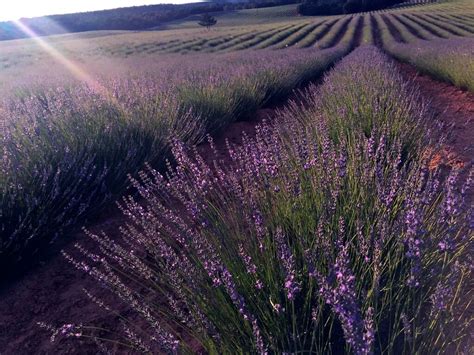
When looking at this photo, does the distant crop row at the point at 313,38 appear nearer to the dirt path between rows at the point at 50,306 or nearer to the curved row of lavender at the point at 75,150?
the curved row of lavender at the point at 75,150

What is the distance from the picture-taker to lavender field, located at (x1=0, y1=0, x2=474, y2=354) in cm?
148

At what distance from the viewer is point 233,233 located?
2133 millimetres

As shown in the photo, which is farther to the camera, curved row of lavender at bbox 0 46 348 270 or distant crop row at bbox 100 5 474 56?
distant crop row at bbox 100 5 474 56

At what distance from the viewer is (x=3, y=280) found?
8.54ft

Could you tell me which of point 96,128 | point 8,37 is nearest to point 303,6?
point 8,37

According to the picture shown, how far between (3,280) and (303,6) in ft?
181

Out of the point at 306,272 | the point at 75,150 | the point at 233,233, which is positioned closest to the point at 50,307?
the point at 233,233

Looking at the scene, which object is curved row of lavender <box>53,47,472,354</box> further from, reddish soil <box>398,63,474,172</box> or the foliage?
the foliage

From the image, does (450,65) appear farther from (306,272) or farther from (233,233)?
(306,272)

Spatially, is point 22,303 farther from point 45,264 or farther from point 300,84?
point 300,84

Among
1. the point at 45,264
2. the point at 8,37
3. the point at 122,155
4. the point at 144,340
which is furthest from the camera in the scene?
the point at 8,37

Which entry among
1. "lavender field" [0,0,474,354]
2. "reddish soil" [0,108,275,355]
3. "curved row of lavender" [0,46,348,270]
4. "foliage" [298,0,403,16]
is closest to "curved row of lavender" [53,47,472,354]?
"lavender field" [0,0,474,354]

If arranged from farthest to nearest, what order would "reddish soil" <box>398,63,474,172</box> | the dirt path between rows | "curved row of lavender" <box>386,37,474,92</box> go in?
"curved row of lavender" <box>386,37,474,92</box>
"reddish soil" <box>398,63,474,172</box>
the dirt path between rows

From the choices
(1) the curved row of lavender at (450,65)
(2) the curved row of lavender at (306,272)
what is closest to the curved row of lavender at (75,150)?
(2) the curved row of lavender at (306,272)
